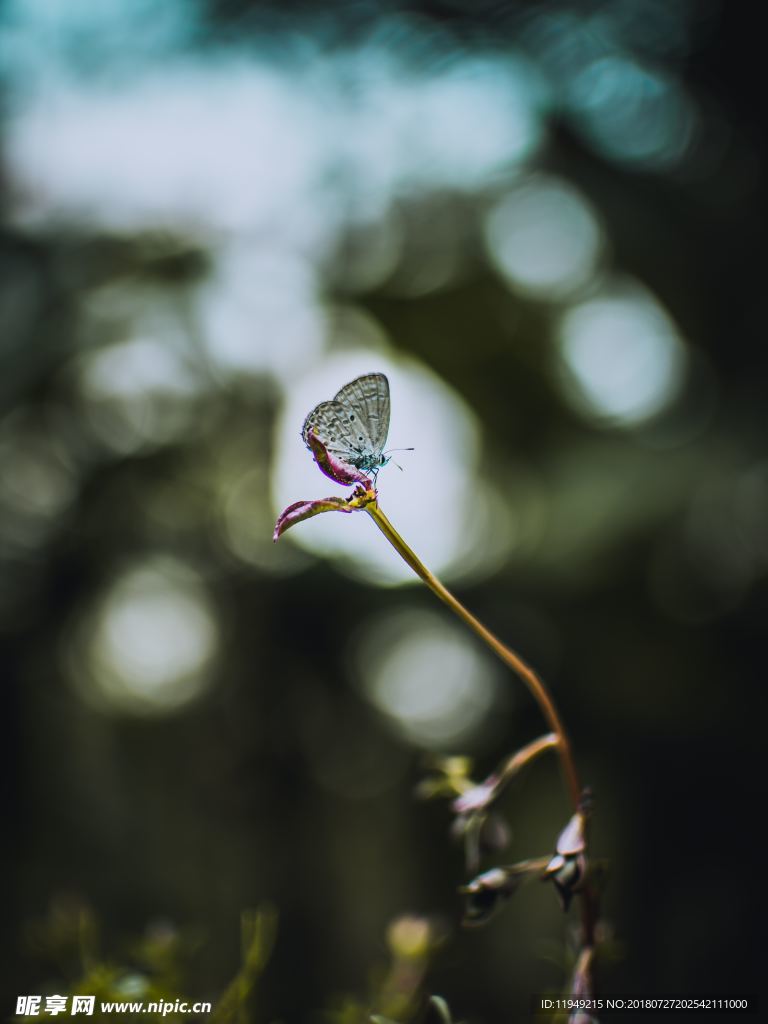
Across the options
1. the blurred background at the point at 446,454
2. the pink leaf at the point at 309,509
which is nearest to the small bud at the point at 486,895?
the pink leaf at the point at 309,509

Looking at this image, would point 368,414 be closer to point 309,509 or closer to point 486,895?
point 309,509

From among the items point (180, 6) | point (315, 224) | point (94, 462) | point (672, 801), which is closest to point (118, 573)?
point (94, 462)

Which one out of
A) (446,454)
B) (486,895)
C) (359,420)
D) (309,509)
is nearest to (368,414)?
(359,420)

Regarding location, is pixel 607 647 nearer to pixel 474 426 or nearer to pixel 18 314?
pixel 474 426

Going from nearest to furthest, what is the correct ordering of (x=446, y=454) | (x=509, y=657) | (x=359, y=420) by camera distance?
(x=509, y=657)
(x=359, y=420)
(x=446, y=454)

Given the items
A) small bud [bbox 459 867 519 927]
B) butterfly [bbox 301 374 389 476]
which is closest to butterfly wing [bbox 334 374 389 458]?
butterfly [bbox 301 374 389 476]

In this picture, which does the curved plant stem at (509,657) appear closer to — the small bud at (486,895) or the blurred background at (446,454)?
the small bud at (486,895)
